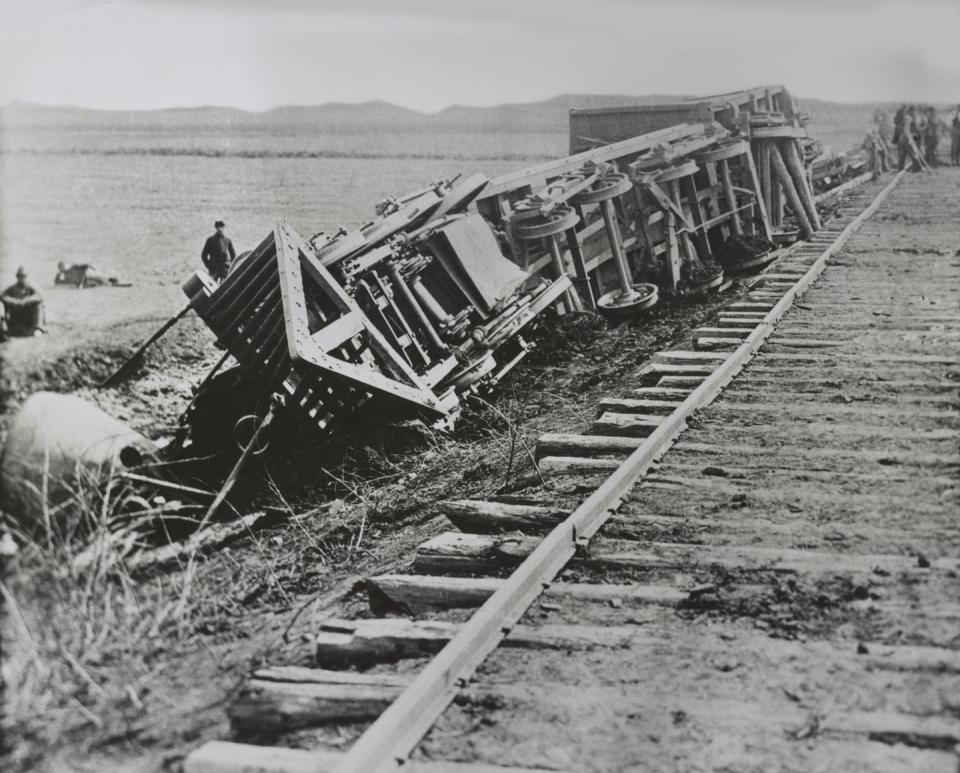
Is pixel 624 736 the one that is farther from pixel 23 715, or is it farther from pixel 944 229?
pixel 944 229

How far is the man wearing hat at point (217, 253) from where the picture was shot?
13.9 metres

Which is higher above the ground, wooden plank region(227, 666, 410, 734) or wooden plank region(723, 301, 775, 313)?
wooden plank region(227, 666, 410, 734)

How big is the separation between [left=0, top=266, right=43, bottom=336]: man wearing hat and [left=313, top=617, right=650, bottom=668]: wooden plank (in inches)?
147

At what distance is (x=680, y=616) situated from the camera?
11.6 feet

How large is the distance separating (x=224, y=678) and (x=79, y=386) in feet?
24.2

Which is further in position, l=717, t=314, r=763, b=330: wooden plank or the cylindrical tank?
l=717, t=314, r=763, b=330: wooden plank

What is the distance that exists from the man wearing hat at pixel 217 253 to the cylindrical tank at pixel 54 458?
7352mm

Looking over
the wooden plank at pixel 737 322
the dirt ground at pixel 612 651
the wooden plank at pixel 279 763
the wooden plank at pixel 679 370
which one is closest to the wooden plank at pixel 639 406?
the dirt ground at pixel 612 651

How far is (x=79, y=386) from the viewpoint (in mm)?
10305

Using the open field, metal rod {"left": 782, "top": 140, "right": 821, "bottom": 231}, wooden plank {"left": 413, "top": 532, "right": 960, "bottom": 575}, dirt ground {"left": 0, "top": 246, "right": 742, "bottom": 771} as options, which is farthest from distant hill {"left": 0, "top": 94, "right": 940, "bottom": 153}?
wooden plank {"left": 413, "top": 532, "right": 960, "bottom": 575}

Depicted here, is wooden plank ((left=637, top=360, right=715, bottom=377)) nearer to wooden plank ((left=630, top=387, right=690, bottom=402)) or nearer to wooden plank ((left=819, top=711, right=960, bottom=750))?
wooden plank ((left=630, top=387, right=690, bottom=402))

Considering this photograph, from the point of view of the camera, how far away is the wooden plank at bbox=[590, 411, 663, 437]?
19.5ft

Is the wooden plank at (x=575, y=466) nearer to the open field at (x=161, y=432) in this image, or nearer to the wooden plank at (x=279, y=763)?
the open field at (x=161, y=432)

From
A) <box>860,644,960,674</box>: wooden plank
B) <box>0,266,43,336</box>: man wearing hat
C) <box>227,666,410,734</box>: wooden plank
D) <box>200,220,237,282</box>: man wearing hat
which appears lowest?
<box>860,644,960,674</box>: wooden plank
